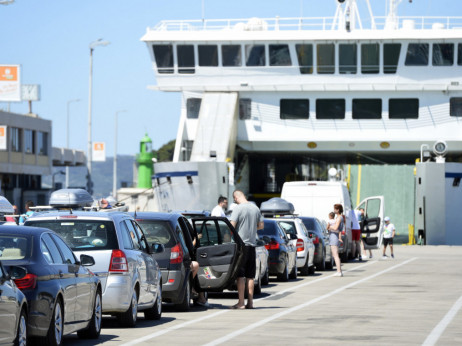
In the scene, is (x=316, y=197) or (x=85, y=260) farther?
(x=316, y=197)

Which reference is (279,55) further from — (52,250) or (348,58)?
(52,250)

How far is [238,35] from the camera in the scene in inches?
1932

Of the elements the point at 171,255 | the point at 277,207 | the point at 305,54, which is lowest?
the point at 171,255

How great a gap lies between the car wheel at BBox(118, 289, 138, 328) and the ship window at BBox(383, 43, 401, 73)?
116 feet

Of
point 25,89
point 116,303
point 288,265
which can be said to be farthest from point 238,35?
point 25,89

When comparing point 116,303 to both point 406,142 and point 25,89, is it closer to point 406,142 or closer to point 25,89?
point 406,142

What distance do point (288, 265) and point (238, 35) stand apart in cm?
2516

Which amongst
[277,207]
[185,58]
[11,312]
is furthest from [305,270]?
[185,58]

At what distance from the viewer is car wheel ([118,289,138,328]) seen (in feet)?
46.5

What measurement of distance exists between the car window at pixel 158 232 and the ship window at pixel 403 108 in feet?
110

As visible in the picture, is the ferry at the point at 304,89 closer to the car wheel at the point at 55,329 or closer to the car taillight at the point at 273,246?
the car taillight at the point at 273,246

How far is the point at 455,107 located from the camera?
49219 mm

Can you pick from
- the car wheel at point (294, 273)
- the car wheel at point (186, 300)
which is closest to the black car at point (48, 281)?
the car wheel at point (186, 300)

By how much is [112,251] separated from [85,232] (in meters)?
0.49
